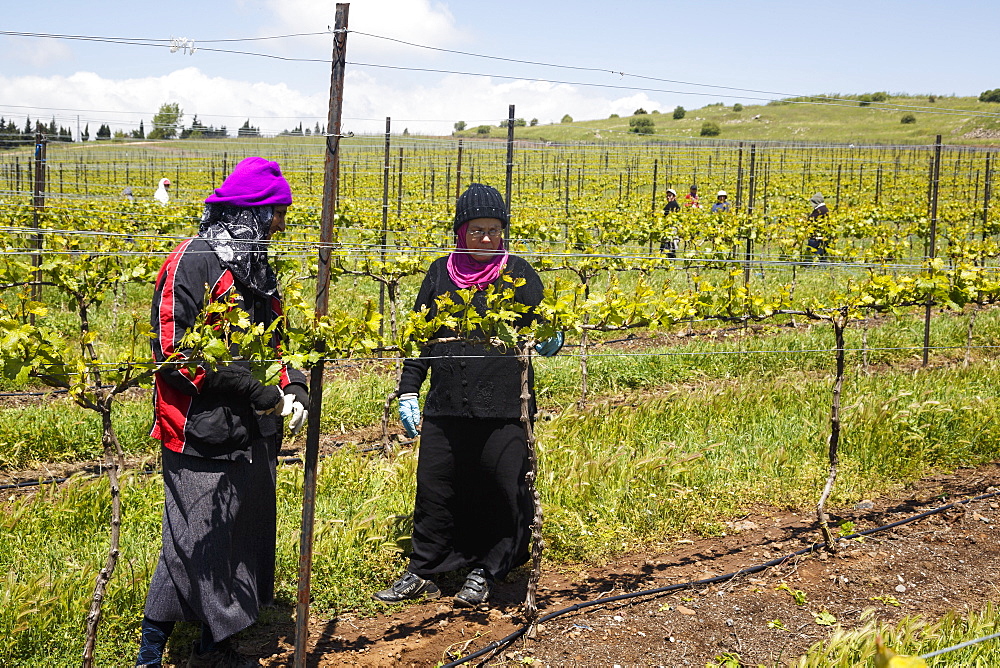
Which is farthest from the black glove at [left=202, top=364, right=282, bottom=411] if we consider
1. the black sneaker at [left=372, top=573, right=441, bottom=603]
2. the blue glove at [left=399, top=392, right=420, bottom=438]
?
the black sneaker at [left=372, top=573, right=441, bottom=603]

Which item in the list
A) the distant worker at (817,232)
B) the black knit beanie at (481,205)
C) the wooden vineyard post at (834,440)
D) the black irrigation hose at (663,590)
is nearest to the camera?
the black irrigation hose at (663,590)

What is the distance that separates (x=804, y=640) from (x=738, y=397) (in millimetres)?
2915

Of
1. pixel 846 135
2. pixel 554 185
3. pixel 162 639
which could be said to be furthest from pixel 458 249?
pixel 846 135

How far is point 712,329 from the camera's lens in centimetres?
882

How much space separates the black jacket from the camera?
11.2ft

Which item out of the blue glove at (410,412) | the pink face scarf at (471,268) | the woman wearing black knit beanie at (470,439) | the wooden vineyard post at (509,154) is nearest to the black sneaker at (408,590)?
the woman wearing black knit beanie at (470,439)

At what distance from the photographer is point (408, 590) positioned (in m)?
3.52

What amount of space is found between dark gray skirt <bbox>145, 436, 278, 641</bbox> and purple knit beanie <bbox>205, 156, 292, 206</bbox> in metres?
0.83

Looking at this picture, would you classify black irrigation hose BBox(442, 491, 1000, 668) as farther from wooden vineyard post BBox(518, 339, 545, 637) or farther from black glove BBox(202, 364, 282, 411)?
black glove BBox(202, 364, 282, 411)

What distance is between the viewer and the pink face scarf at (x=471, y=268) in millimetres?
3438

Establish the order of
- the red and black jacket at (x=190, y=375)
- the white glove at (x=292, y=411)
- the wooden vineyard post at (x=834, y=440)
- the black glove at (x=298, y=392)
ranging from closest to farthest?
the red and black jacket at (x=190, y=375), the white glove at (x=292, y=411), the black glove at (x=298, y=392), the wooden vineyard post at (x=834, y=440)

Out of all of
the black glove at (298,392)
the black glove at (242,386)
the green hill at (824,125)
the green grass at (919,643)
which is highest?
the green hill at (824,125)

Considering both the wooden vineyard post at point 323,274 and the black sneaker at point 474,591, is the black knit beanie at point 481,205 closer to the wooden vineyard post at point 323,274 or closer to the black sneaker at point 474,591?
the wooden vineyard post at point 323,274

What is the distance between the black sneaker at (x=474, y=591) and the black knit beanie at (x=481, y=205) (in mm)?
1460
